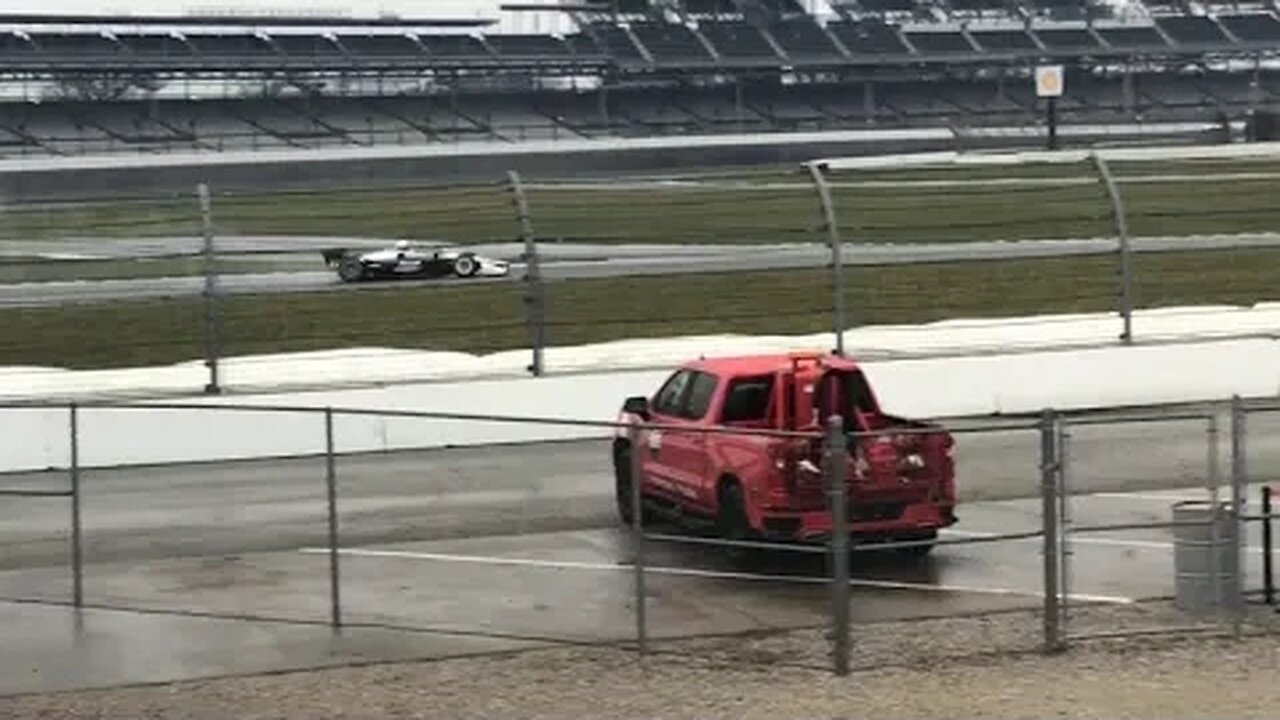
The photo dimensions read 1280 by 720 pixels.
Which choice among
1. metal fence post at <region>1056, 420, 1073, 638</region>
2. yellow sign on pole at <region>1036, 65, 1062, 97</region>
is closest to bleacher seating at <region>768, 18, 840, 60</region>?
yellow sign on pole at <region>1036, 65, 1062, 97</region>

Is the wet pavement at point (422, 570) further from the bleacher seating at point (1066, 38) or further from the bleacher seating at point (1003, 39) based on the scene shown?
the bleacher seating at point (1066, 38)

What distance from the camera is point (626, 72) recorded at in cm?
10412

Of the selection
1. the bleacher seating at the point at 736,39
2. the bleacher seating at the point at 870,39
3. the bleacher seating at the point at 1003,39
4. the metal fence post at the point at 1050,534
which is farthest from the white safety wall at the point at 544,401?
the bleacher seating at the point at 1003,39

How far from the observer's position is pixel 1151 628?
11.8m

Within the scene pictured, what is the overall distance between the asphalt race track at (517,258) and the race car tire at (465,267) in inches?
217

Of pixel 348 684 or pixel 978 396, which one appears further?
pixel 978 396

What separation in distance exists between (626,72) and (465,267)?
68.5 m

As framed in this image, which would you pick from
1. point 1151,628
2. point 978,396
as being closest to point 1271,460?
point 978,396

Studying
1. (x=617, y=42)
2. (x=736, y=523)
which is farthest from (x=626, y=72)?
(x=736, y=523)

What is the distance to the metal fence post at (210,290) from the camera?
2158 cm

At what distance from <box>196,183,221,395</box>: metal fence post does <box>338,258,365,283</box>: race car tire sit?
29.7 ft

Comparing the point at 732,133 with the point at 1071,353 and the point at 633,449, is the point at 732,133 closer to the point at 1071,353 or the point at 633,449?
the point at 1071,353

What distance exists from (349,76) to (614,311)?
71833 mm

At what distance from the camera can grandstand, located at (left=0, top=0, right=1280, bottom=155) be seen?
311 feet
